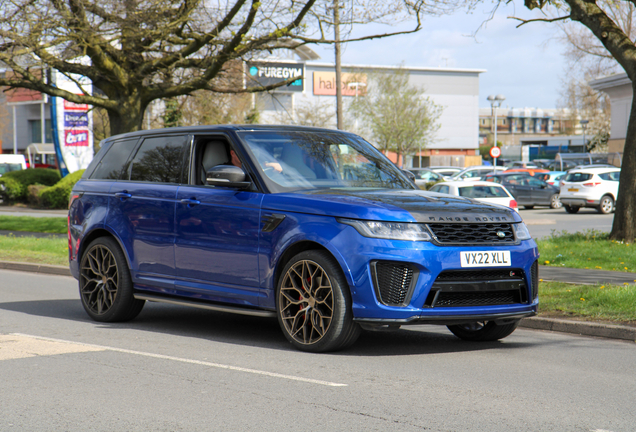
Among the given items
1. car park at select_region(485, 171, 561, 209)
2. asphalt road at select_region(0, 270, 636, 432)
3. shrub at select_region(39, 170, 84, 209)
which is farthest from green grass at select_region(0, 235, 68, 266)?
car park at select_region(485, 171, 561, 209)

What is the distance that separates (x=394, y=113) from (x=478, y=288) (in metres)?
52.2

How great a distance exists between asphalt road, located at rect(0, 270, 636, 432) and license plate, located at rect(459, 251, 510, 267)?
2.58 ft

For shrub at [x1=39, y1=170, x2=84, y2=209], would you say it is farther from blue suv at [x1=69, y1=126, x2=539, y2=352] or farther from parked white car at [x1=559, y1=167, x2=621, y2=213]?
blue suv at [x1=69, y1=126, x2=539, y2=352]

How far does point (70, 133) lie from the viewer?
33562 millimetres

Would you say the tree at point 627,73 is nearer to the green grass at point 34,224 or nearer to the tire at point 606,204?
the green grass at point 34,224

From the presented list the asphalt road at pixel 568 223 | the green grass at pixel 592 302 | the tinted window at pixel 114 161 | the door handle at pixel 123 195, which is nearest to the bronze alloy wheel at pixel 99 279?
the door handle at pixel 123 195

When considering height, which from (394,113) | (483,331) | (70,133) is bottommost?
(483,331)

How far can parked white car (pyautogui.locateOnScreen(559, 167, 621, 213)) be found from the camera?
2978cm

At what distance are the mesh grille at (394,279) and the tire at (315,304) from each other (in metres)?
0.29

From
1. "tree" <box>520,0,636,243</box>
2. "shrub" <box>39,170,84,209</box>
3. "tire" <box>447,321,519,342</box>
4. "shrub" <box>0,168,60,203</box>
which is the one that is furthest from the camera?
"shrub" <box>0,168,60,203</box>

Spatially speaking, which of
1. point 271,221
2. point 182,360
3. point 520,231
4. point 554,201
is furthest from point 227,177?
point 554,201

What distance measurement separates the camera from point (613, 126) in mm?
53594

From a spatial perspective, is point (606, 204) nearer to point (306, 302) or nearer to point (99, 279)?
point (99, 279)

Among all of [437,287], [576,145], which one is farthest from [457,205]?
[576,145]
